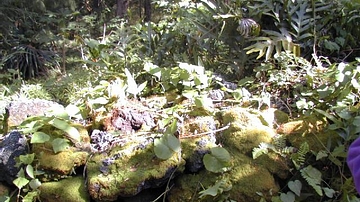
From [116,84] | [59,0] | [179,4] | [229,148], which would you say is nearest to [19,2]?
[59,0]

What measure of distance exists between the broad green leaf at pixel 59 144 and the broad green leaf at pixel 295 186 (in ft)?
4.45

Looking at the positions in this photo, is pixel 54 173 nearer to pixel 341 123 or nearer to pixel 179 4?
pixel 341 123

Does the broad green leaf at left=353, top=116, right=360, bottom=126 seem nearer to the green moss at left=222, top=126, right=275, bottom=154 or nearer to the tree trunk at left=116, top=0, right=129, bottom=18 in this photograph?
the green moss at left=222, top=126, right=275, bottom=154

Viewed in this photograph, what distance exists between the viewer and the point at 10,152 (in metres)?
2.19

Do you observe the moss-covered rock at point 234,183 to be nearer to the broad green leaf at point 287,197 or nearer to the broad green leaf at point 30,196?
the broad green leaf at point 287,197

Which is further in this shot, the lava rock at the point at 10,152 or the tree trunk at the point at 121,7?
the tree trunk at the point at 121,7

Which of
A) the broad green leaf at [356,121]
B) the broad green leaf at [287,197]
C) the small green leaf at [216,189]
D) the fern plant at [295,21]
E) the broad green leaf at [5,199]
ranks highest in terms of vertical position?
the fern plant at [295,21]

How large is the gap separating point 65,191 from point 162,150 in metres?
0.63

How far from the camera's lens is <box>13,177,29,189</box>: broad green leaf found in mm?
2053

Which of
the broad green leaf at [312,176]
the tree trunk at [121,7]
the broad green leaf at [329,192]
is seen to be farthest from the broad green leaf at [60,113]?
the tree trunk at [121,7]

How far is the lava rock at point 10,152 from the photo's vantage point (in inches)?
85.4

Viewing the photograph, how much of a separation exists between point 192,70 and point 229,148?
836 mm

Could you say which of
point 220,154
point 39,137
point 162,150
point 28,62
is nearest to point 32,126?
point 39,137

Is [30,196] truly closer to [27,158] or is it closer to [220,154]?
[27,158]
